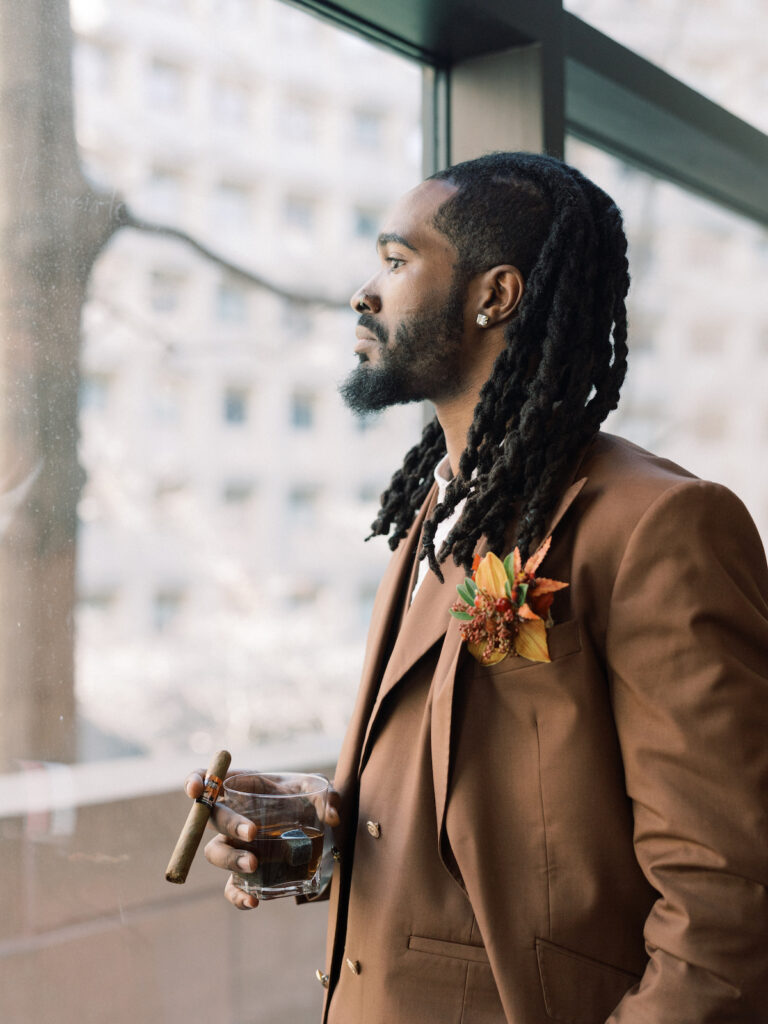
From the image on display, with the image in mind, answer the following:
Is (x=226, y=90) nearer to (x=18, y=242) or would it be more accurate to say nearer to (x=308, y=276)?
(x=308, y=276)

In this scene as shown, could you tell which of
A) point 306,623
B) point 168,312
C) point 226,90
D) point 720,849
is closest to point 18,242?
point 168,312

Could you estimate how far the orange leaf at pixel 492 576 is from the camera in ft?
3.79

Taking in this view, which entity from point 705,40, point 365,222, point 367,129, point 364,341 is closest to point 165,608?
point 364,341

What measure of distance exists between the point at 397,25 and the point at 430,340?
1013 mm

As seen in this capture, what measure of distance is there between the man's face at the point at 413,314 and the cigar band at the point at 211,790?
23.4 inches

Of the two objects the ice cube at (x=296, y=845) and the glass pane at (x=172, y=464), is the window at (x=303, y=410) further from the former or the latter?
the ice cube at (x=296, y=845)

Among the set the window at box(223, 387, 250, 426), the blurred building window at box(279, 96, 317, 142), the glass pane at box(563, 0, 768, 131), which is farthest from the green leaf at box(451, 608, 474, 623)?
the glass pane at box(563, 0, 768, 131)

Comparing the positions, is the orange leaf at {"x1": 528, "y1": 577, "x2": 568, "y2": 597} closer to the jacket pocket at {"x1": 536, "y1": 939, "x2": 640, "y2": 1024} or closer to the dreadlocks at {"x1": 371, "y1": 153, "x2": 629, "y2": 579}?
the dreadlocks at {"x1": 371, "y1": 153, "x2": 629, "y2": 579}

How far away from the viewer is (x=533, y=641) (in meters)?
1.12

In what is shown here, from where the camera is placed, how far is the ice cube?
1.21 metres

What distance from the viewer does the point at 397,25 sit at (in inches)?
79.4

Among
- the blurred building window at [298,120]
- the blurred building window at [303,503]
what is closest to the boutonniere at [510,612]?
the blurred building window at [303,503]

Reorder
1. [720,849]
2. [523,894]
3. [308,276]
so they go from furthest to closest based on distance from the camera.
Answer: [308,276]
[523,894]
[720,849]

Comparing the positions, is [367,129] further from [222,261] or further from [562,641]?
[562,641]
